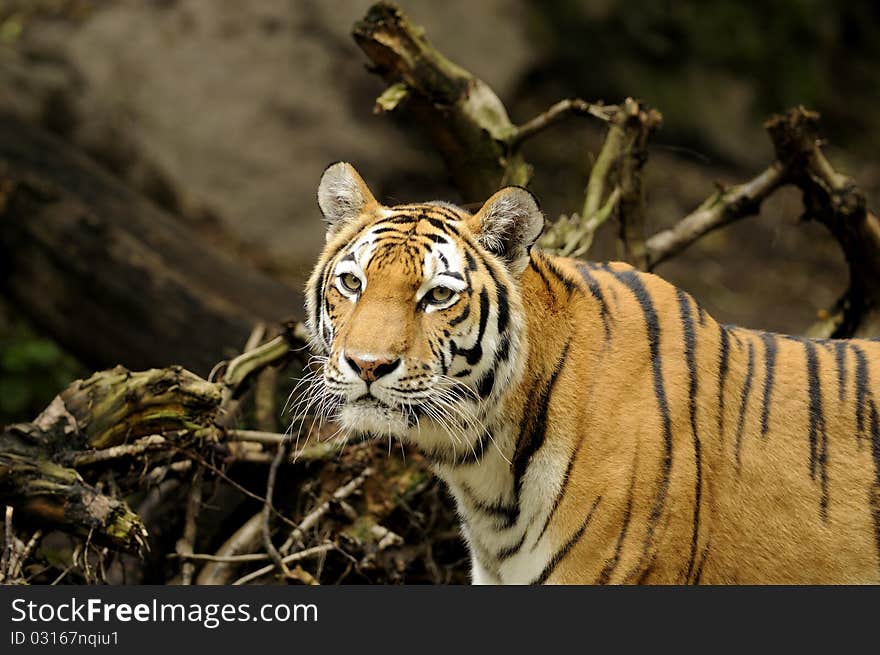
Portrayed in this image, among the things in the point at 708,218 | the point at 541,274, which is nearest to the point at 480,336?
the point at 541,274

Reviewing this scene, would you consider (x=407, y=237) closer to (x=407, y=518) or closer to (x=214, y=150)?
(x=407, y=518)

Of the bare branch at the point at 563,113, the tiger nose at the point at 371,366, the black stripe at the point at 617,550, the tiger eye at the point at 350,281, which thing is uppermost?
the bare branch at the point at 563,113

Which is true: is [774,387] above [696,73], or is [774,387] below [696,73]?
below

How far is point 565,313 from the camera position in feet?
10.8

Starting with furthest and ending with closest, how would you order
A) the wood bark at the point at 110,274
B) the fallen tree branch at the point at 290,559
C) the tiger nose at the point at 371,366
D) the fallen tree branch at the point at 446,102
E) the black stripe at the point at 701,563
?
the wood bark at the point at 110,274 < the fallen tree branch at the point at 446,102 < the fallen tree branch at the point at 290,559 < the black stripe at the point at 701,563 < the tiger nose at the point at 371,366

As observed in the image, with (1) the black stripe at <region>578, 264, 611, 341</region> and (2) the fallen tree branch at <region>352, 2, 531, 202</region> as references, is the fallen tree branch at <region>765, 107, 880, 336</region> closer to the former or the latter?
(2) the fallen tree branch at <region>352, 2, 531, 202</region>

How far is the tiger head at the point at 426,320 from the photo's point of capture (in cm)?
297

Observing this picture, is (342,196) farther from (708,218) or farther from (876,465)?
(708,218)

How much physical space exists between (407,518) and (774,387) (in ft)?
5.59

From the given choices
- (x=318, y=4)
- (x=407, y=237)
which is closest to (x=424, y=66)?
(x=407, y=237)

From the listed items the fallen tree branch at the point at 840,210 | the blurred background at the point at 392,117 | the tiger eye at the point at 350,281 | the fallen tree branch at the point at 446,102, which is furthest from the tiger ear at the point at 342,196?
the blurred background at the point at 392,117

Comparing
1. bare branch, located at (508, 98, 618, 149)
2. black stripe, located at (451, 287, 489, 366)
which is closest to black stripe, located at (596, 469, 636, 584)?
black stripe, located at (451, 287, 489, 366)

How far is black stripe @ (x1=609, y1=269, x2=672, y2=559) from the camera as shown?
3090 mm

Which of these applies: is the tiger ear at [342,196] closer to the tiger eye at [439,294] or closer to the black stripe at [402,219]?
the black stripe at [402,219]
